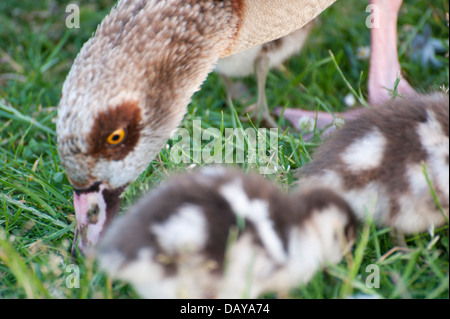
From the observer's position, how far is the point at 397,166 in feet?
6.00

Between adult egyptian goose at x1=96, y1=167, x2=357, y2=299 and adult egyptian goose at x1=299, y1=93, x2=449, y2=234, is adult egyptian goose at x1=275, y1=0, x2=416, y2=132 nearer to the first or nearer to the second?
adult egyptian goose at x1=299, y1=93, x2=449, y2=234

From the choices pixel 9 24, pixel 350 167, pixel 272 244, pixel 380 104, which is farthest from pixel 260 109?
pixel 9 24

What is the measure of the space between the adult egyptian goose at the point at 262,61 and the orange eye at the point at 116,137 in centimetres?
114

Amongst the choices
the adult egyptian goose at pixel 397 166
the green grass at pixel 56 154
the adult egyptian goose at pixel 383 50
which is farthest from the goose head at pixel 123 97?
the adult egyptian goose at pixel 383 50

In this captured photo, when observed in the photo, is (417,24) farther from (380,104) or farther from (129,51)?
(129,51)

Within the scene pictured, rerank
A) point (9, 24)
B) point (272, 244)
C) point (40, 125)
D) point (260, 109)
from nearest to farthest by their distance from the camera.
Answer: point (272, 244), point (40, 125), point (260, 109), point (9, 24)

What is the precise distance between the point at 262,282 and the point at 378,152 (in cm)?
58

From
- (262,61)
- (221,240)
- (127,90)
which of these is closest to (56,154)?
(127,90)

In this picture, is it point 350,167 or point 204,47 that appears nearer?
point 350,167

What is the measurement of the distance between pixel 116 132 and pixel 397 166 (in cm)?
96

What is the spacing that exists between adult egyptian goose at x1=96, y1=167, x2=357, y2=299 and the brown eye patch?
0.33m

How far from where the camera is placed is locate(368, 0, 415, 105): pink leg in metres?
2.98

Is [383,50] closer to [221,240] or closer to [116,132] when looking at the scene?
[116,132]

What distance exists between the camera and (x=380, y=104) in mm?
2109
